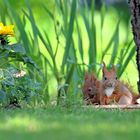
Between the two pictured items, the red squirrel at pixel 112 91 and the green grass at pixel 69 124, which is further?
the red squirrel at pixel 112 91

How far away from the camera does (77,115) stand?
4.86 m

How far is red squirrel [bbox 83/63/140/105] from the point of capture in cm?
608

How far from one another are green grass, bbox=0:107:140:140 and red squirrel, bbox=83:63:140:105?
89 centimetres

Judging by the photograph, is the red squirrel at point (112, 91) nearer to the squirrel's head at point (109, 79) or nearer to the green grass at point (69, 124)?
the squirrel's head at point (109, 79)

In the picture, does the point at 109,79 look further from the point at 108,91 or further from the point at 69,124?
the point at 69,124

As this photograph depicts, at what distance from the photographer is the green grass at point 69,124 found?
12.2 feet

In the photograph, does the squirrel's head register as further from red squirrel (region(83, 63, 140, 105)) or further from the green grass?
the green grass

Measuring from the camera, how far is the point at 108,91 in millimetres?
6090

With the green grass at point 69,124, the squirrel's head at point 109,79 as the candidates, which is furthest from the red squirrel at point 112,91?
the green grass at point 69,124

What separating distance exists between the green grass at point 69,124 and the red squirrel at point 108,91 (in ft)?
2.93

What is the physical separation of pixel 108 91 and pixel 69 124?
1932 millimetres

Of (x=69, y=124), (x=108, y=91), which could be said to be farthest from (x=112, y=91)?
(x=69, y=124)

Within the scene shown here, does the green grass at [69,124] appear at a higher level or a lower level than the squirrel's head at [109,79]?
lower

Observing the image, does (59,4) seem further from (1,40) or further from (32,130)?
(32,130)
